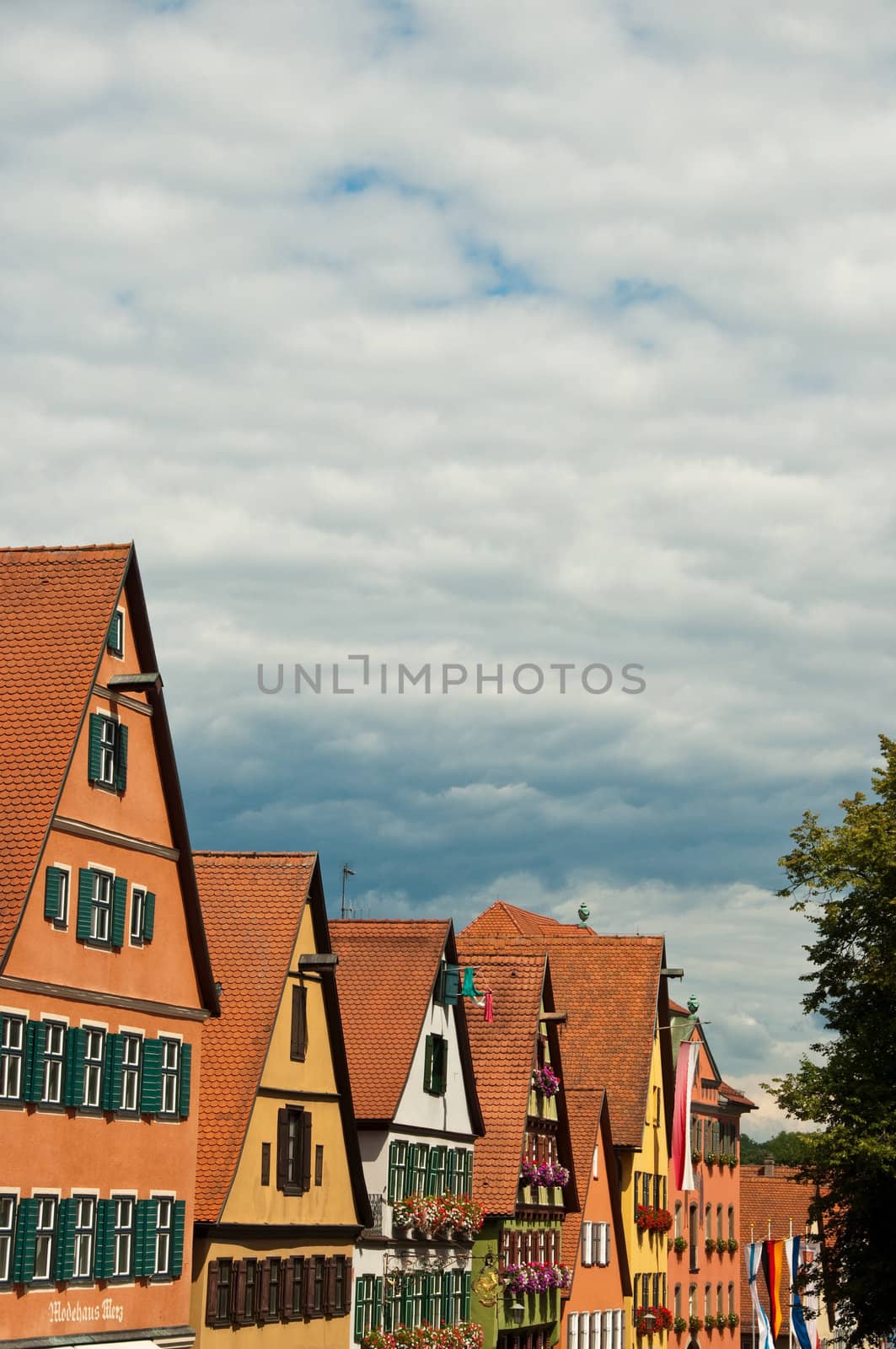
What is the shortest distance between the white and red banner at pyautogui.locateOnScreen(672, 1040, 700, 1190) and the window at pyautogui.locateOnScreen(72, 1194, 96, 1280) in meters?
36.1

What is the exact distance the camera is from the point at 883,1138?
41156mm

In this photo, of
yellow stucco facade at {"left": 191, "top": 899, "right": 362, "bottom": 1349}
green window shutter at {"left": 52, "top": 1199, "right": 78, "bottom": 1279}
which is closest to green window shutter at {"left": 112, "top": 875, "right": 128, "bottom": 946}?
green window shutter at {"left": 52, "top": 1199, "right": 78, "bottom": 1279}

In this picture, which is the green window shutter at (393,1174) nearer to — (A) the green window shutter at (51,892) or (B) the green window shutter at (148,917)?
(B) the green window shutter at (148,917)

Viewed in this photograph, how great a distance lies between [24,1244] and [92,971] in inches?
184

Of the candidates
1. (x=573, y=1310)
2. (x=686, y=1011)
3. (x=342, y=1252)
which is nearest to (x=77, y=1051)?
(x=342, y=1252)

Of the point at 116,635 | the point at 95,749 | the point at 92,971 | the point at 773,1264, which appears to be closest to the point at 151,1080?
the point at 92,971

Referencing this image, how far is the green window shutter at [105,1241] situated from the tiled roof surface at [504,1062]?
19.5 metres

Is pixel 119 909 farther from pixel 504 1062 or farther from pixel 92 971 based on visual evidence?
pixel 504 1062

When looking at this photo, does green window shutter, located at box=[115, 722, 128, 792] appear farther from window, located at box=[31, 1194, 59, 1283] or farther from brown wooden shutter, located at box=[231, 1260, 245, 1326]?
brown wooden shutter, located at box=[231, 1260, 245, 1326]

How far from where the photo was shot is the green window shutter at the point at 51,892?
105 ft

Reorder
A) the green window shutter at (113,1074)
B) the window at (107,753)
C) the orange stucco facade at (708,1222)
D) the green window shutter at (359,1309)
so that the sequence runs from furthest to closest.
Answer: the orange stucco facade at (708,1222)
the green window shutter at (359,1309)
the window at (107,753)
the green window shutter at (113,1074)

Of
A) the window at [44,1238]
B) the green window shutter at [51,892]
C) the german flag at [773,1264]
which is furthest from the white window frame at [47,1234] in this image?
the german flag at [773,1264]

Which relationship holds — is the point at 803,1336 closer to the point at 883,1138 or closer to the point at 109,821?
the point at 883,1138

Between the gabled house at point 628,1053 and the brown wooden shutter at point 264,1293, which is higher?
the gabled house at point 628,1053
